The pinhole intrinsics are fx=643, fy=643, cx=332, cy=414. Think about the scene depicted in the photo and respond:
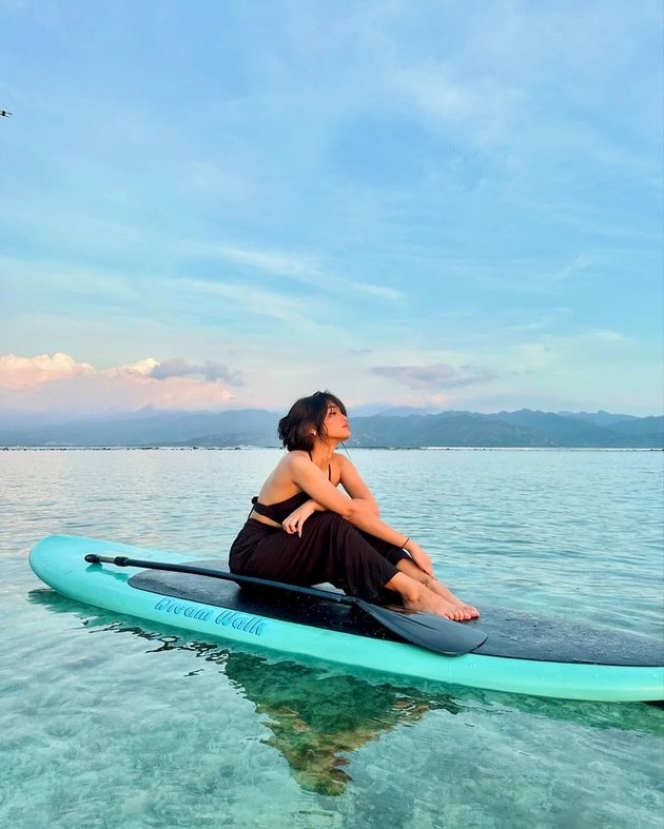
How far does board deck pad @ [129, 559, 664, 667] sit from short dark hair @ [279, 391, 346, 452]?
4.72ft

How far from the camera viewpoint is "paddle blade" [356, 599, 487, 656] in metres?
4.82

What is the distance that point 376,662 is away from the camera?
4965mm

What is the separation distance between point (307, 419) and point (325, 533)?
3.27 feet

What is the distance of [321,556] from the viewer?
555 centimetres

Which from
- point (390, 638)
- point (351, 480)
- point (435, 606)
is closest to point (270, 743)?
point (390, 638)

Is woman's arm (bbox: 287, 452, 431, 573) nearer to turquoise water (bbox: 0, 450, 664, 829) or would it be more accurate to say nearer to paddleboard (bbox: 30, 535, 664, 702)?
paddleboard (bbox: 30, 535, 664, 702)

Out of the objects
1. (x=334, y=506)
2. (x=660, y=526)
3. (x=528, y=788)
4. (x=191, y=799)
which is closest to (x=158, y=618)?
(x=334, y=506)

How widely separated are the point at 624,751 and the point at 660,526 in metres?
13.9

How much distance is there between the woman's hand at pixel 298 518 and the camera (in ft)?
17.8

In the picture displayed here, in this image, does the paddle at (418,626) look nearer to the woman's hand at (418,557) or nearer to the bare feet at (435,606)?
the bare feet at (435,606)

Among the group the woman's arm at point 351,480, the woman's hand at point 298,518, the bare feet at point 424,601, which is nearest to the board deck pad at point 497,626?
the bare feet at point 424,601

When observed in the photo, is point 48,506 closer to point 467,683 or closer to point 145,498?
point 145,498

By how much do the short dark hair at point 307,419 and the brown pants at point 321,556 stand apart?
655 millimetres

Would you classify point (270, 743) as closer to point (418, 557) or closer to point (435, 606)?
point (435, 606)
